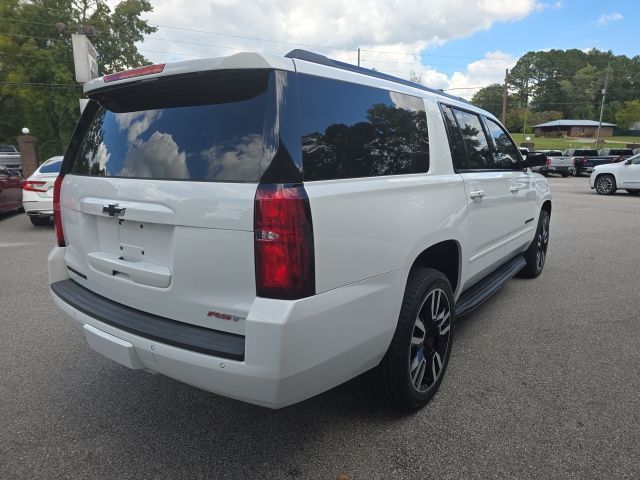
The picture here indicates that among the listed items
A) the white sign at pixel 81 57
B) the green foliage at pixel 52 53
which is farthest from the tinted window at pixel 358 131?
the green foliage at pixel 52 53

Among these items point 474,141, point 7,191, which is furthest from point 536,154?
point 7,191

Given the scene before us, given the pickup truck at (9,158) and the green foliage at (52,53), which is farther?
the green foliage at (52,53)

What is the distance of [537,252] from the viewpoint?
555cm

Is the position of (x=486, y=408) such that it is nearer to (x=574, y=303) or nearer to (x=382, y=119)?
(x=382, y=119)

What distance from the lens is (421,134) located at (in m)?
2.85

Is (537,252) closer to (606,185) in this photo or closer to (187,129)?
(187,129)

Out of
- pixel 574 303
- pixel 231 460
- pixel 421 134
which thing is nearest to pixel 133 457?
pixel 231 460

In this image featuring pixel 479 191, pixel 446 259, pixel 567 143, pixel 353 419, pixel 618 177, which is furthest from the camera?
pixel 567 143

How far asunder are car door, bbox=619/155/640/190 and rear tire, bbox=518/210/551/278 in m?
13.8

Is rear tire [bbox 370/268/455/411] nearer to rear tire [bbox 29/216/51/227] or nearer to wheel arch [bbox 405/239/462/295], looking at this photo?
wheel arch [bbox 405/239/462/295]

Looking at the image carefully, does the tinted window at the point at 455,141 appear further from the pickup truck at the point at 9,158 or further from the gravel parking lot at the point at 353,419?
the pickup truck at the point at 9,158

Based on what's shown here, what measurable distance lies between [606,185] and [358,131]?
1844 centimetres

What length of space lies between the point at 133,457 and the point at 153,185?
1404 millimetres

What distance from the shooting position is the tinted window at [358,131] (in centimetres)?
203
